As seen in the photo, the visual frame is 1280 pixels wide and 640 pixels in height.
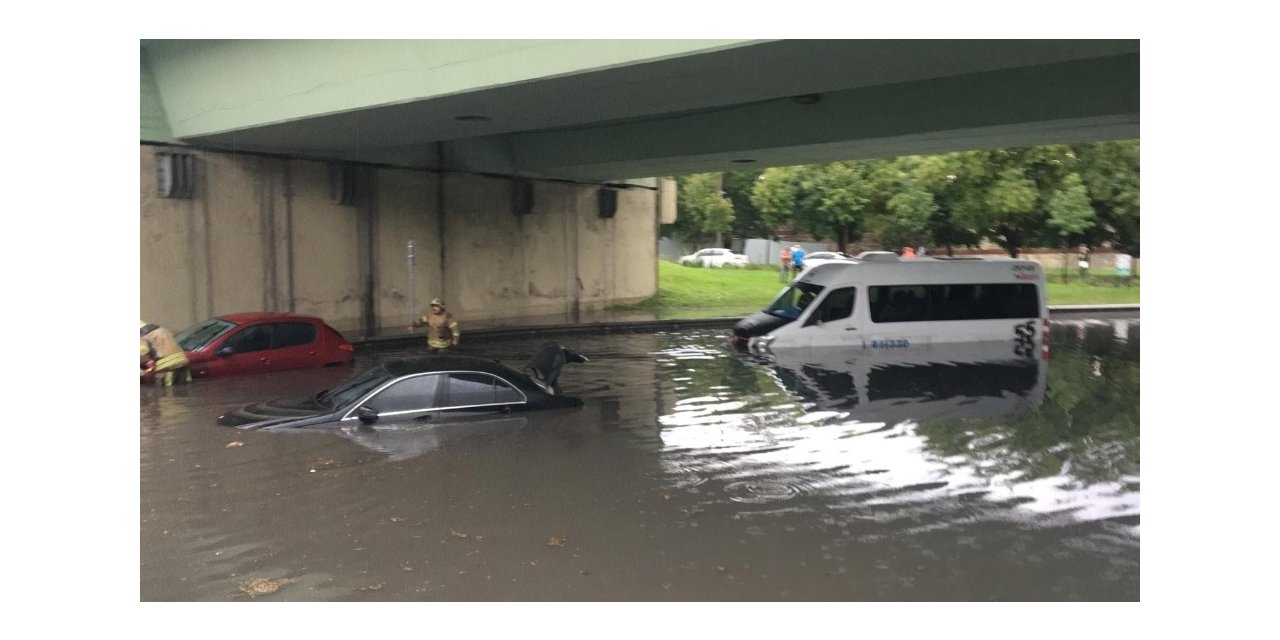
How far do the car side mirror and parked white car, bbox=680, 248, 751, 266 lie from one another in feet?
128

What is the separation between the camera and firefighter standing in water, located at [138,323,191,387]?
14883 millimetres

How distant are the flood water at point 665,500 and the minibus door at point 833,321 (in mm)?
4135

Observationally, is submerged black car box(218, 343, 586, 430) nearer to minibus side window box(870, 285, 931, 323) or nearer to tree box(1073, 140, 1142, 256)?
minibus side window box(870, 285, 931, 323)

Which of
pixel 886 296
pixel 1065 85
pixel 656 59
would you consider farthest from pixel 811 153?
pixel 656 59

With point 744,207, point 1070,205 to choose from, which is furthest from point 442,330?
point 744,207

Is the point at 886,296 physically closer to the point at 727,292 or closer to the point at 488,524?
the point at 488,524

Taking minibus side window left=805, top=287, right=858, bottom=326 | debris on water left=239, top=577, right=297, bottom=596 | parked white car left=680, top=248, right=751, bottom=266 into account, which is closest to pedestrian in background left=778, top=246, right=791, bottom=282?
parked white car left=680, top=248, right=751, bottom=266

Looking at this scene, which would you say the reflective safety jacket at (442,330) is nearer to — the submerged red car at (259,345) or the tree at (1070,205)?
the submerged red car at (259,345)

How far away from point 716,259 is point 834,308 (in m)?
31.9

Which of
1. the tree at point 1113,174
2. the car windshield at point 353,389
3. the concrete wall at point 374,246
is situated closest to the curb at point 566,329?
the concrete wall at point 374,246

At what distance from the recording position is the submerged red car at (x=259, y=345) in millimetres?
15906

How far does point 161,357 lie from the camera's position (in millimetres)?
14930

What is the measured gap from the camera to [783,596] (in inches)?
269

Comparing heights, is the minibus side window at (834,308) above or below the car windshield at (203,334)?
above
